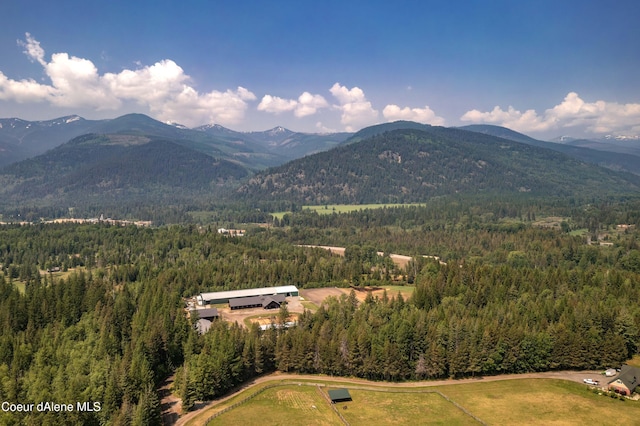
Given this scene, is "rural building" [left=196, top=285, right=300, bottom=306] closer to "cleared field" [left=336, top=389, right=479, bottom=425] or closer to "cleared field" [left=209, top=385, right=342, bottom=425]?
"cleared field" [left=209, top=385, right=342, bottom=425]

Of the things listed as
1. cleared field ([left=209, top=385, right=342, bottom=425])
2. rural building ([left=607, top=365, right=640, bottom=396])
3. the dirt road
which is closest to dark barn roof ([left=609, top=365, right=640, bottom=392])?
rural building ([left=607, top=365, right=640, bottom=396])

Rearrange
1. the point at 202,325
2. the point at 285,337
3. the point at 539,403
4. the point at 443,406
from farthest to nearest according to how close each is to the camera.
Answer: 1. the point at 202,325
2. the point at 285,337
3. the point at 539,403
4. the point at 443,406

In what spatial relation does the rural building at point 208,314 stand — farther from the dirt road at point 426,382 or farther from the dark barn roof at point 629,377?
the dark barn roof at point 629,377

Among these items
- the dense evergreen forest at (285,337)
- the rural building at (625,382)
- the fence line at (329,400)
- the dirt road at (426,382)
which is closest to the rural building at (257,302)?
the dense evergreen forest at (285,337)

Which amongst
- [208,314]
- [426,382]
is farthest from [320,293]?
[426,382]

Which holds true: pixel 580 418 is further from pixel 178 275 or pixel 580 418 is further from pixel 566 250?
pixel 566 250

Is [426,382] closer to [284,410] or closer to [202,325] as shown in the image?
[284,410]
